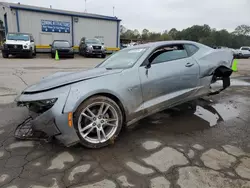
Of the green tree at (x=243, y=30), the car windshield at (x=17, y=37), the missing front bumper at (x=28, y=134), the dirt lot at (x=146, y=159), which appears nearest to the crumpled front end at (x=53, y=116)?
the missing front bumper at (x=28, y=134)

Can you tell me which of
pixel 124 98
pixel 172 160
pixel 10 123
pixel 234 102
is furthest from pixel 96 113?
pixel 234 102

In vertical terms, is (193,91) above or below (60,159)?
above

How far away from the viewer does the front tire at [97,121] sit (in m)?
2.71

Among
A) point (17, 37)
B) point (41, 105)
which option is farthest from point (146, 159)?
point (17, 37)

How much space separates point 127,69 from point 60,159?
62.7 inches

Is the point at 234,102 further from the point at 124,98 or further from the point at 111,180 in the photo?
the point at 111,180

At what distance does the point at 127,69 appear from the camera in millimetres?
3158

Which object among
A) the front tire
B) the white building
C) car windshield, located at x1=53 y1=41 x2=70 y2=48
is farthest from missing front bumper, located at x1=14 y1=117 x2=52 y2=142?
the white building

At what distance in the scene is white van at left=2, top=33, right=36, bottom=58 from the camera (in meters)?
15.7

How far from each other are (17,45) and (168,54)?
15.4m

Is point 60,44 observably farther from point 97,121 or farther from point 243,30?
point 243,30

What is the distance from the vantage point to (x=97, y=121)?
287cm

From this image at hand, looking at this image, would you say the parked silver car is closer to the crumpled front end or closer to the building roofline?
the crumpled front end

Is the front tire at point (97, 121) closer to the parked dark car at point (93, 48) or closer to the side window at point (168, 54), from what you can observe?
the side window at point (168, 54)
